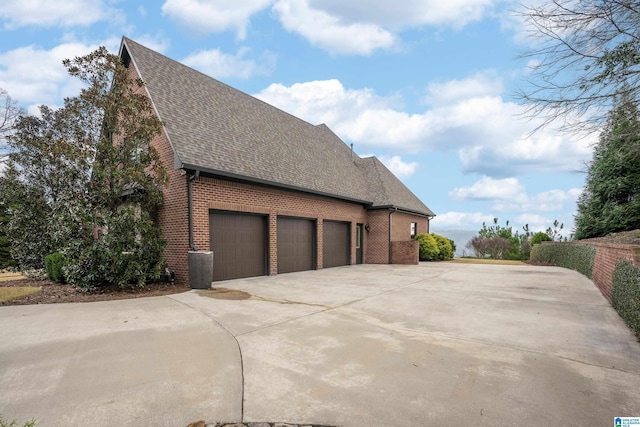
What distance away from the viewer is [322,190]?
14.3 meters

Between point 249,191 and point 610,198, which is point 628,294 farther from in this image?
point 610,198

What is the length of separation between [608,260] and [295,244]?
33.6 feet

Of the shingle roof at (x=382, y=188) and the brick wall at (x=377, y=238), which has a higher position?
the shingle roof at (x=382, y=188)

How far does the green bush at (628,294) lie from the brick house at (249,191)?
963 cm

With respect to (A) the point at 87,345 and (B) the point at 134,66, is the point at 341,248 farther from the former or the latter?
(A) the point at 87,345

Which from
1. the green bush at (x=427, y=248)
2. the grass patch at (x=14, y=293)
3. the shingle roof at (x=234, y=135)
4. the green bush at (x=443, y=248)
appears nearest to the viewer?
the grass patch at (x=14, y=293)

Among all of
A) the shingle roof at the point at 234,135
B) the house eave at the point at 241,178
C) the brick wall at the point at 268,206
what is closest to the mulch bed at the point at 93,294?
the brick wall at the point at 268,206

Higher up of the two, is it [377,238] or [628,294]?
[377,238]

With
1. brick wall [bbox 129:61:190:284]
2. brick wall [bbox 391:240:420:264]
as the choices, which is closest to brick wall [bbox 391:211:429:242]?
brick wall [bbox 391:240:420:264]

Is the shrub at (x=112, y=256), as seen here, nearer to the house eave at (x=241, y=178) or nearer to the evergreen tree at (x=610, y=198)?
the house eave at (x=241, y=178)

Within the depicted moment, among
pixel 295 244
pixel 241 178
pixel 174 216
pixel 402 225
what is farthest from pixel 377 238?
pixel 174 216

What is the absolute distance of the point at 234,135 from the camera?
40.5 feet

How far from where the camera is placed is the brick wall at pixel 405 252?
58.5ft

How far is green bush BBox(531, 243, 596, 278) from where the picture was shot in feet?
41.1
